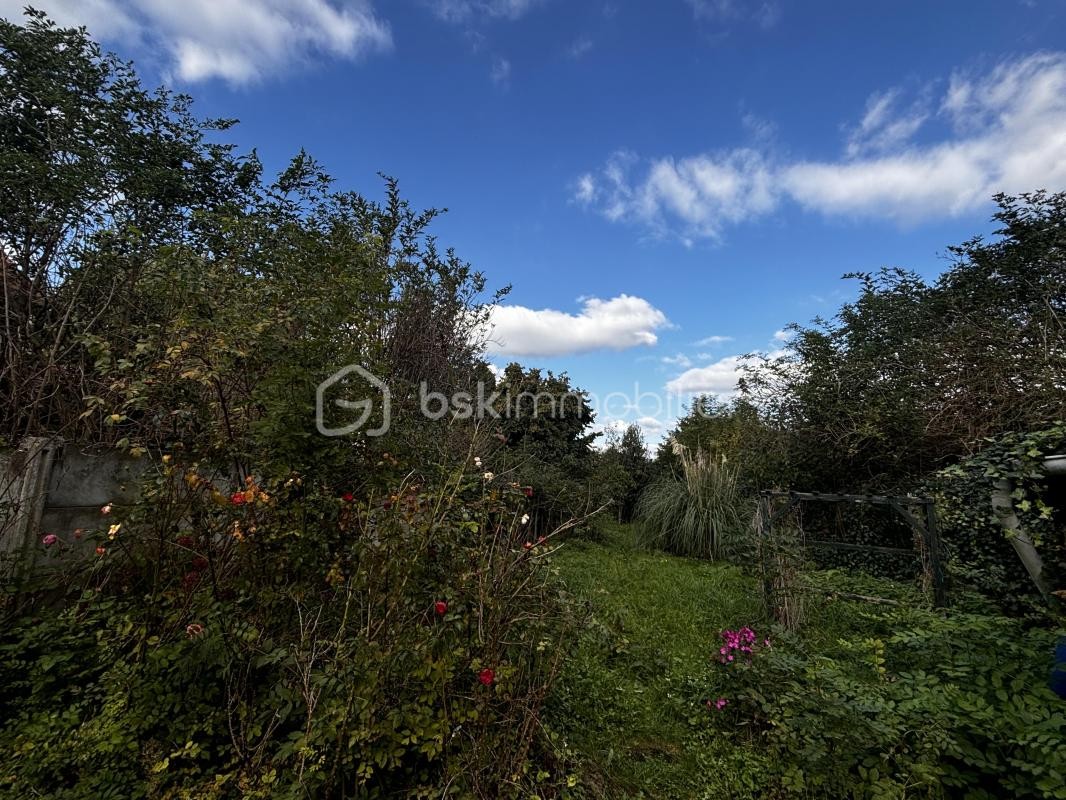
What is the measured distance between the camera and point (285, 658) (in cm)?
155

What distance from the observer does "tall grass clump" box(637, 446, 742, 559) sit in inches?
254

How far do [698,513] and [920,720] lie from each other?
5159mm

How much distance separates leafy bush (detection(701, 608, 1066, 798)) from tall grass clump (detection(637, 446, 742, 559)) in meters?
4.18

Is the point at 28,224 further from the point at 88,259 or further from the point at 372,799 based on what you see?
the point at 372,799

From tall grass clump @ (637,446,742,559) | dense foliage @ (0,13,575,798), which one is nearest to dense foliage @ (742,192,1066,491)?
tall grass clump @ (637,446,742,559)

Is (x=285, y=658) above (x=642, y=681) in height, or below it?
above

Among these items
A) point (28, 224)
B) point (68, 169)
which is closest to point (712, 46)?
point (68, 169)

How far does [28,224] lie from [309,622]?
12.4 ft

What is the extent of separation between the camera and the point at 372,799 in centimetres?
136

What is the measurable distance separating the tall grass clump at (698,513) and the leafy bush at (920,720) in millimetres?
4178

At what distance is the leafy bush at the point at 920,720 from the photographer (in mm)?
1463

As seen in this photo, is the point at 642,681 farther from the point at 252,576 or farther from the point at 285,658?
the point at 252,576

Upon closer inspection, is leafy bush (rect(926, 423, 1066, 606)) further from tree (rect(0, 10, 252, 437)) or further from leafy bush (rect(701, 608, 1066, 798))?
tree (rect(0, 10, 252, 437))

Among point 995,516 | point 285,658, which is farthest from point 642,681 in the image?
point 995,516
